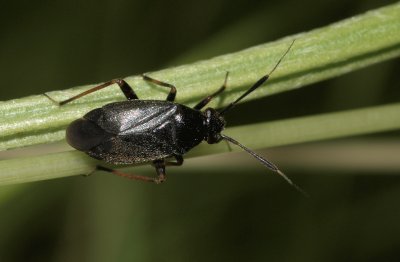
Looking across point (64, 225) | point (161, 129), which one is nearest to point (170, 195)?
point (64, 225)

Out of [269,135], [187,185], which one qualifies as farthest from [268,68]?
[187,185]

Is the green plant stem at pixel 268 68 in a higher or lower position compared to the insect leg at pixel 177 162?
higher

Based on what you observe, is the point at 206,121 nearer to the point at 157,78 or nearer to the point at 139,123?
the point at 139,123

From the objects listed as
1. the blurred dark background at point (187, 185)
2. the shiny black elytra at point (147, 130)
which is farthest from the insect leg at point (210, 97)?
the blurred dark background at point (187, 185)

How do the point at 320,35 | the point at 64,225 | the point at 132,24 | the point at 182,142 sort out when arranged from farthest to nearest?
the point at 132,24, the point at 64,225, the point at 182,142, the point at 320,35

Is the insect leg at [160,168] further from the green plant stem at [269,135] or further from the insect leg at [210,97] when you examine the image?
the insect leg at [210,97]

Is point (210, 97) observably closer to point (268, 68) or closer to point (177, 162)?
point (268, 68)
